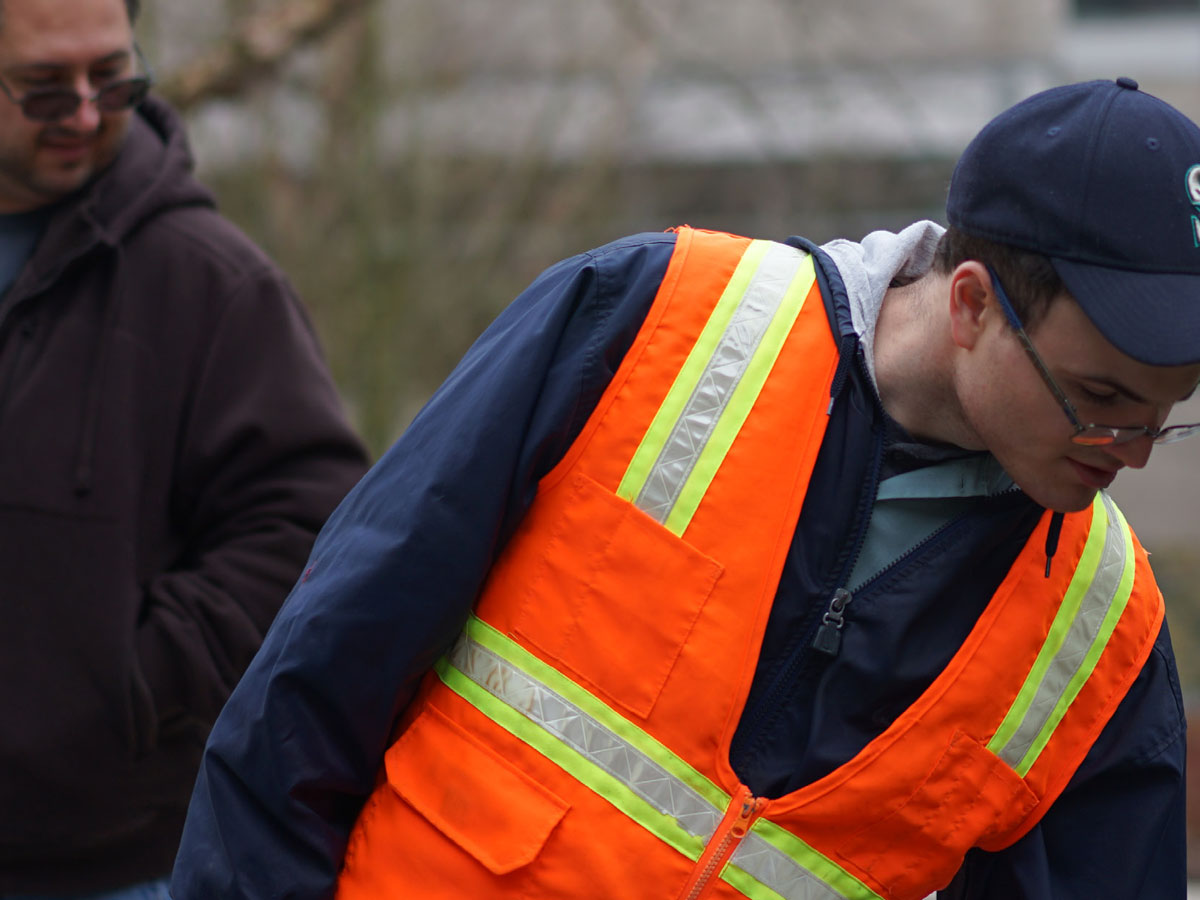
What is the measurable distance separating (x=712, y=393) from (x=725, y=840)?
54 centimetres

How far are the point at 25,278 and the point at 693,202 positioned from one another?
10053 millimetres

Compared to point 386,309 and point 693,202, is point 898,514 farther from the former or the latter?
point 693,202

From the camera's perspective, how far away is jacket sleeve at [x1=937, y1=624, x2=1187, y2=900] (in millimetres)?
2041

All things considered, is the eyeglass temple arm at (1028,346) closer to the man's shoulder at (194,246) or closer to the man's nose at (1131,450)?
the man's nose at (1131,450)

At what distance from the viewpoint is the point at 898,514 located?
6.18ft

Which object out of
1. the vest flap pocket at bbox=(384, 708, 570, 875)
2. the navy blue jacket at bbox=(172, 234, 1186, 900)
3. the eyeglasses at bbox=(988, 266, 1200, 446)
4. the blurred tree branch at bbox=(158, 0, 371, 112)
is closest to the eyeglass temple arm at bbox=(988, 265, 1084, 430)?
the eyeglasses at bbox=(988, 266, 1200, 446)

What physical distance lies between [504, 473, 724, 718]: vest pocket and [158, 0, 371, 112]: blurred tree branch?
489cm

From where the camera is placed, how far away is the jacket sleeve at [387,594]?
5.79 feet

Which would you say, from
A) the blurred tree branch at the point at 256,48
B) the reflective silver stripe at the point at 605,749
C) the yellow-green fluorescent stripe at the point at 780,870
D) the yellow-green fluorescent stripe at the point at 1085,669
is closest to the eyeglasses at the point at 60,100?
the reflective silver stripe at the point at 605,749

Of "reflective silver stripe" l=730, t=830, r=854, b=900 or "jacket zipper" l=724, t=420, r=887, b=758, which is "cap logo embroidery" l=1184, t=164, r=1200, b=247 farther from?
"reflective silver stripe" l=730, t=830, r=854, b=900

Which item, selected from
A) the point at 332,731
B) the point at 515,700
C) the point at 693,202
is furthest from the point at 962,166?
the point at 693,202

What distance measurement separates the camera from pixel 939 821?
1.91 metres

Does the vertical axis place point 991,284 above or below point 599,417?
above

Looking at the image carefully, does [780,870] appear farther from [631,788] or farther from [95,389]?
[95,389]
